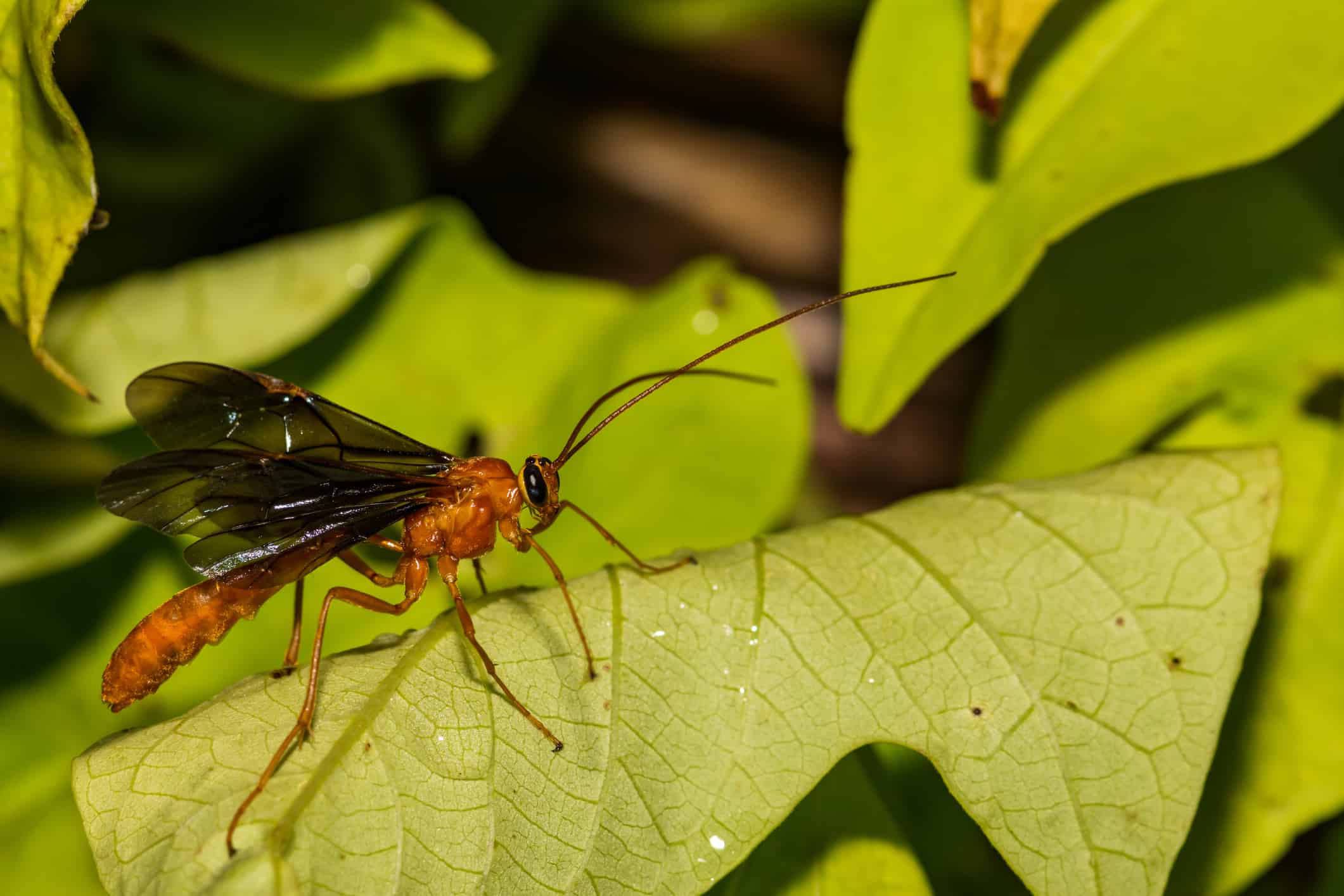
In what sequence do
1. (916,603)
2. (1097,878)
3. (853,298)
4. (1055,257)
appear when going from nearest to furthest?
(1097,878)
(916,603)
(853,298)
(1055,257)

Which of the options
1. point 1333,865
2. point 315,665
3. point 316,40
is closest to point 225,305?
point 316,40

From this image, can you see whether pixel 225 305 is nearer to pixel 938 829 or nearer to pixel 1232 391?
pixel 938 829

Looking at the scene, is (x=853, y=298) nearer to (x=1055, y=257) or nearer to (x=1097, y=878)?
(x=1055, y=257)

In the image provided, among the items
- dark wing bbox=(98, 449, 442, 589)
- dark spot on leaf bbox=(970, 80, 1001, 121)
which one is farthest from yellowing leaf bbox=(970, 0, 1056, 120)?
dark wing bbox=(98, 449, 442, 589)

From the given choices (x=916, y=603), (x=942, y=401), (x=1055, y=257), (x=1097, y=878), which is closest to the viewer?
(x=1097, y=878)

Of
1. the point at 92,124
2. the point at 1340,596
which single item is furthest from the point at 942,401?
the point at 92,124

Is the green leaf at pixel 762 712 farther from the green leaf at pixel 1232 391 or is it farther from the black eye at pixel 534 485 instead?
the green leaf at pixel 1232 391
